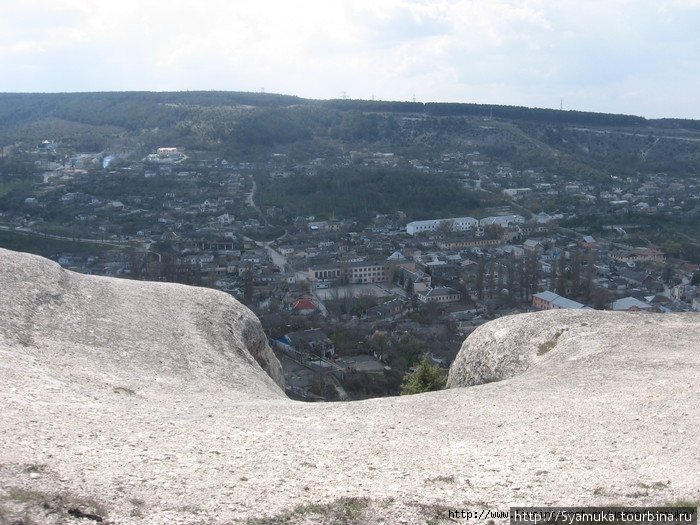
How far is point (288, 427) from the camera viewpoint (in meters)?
10.9

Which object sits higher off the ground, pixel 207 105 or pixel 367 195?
pixel 207 105

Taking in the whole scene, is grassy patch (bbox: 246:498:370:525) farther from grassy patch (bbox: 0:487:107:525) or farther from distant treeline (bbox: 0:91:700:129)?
distant treeline (bbox: 0:91:700:129)

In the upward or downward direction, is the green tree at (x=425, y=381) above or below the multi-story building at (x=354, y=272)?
above

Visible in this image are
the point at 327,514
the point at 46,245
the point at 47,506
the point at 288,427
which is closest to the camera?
the point at 47,506

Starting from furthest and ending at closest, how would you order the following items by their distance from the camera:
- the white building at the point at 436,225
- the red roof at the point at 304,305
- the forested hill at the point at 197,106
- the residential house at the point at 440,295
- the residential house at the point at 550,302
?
the forested hill at the point at 197,106 → the white building at the point at 436,225 → the residential house at the point at 440,295 → the red roof at the point at 304,305 → the residential house at the point at 550,302

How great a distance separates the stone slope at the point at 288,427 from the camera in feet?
26.7

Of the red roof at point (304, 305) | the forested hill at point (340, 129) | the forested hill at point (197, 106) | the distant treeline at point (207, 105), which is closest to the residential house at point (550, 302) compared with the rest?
the red roof at point (304, 305)

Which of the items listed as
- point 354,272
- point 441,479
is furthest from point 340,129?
point 441,479

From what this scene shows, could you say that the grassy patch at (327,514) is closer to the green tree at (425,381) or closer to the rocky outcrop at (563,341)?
the rocky outcrop at (563,341)

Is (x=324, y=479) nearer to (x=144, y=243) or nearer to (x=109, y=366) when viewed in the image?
(x=109, y=366)

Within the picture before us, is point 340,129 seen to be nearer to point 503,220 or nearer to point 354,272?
point 503,220

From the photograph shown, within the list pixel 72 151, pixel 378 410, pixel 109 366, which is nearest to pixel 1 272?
pixel 109 366

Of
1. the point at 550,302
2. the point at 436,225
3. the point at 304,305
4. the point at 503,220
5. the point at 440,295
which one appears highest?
the point at 503,220

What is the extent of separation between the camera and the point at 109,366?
13.9m
